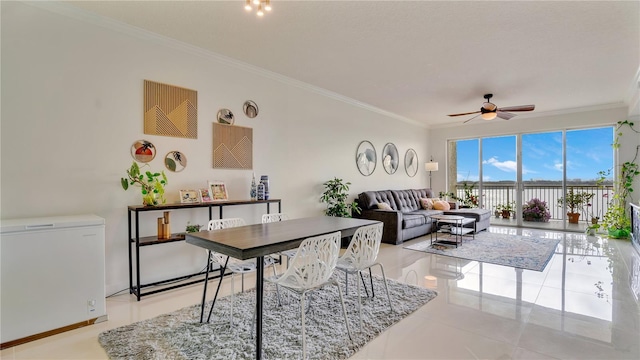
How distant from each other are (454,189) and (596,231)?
10.2 ft

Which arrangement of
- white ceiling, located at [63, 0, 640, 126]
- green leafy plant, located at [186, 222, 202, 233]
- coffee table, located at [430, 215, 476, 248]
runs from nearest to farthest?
1. white ceiling, located at [63, 0, 640, 126]
2. green leafy plant, located at [186, 222, 202, 233]
3. coffee table, located at [430, 215, 476, 248]

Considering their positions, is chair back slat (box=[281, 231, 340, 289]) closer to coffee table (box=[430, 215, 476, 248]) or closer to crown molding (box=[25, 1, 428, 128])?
crown molding (box=[25, 1, 428, 128])

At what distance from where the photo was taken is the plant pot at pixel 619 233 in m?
5.79

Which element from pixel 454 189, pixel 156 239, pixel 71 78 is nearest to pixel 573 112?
pixel 454 189

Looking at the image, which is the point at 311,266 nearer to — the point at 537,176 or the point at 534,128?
the point at 534,128

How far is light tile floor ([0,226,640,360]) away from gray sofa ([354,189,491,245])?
126 cm

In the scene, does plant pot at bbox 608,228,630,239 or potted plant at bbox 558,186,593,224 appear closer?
plant pot at bbox 608,228,630,239

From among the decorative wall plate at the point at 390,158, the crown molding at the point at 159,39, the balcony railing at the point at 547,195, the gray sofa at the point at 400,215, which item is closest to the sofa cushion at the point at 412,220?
the gray sofa at the point at 400,215

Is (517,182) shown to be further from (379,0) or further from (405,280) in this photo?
(379,0)

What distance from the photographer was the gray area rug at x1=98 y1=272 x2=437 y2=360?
81.8 inches

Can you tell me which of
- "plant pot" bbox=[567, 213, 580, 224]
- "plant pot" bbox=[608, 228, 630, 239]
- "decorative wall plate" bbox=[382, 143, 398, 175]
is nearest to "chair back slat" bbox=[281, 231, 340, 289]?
"decorative wall plate" bbox=[382, 143, 398, 175]

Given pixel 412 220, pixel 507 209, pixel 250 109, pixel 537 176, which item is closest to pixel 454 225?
pixel 412 220

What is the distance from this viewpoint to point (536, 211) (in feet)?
24.5

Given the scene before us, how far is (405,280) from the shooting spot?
3.55 m
